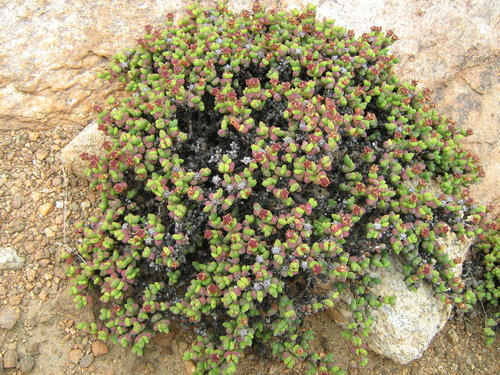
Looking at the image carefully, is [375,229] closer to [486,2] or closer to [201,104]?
[201,104]

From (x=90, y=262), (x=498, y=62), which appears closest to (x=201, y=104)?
(x=90, y=262)

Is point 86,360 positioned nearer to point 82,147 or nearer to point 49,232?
point 49,232

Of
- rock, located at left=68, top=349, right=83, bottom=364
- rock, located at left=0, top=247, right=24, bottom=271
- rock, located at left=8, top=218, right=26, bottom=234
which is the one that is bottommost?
rock, located at left=68, top=349, right=83, bottom=364

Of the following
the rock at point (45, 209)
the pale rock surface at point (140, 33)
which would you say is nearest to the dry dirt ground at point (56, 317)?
the rock at point (45, 209)

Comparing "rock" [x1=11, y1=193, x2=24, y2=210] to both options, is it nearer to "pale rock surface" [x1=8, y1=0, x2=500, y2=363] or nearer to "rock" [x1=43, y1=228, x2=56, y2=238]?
"rock" [x1=43, y1=228, x2=56, y2=238]

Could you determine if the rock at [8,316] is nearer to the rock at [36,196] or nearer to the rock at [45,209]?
the rock at [45,209]

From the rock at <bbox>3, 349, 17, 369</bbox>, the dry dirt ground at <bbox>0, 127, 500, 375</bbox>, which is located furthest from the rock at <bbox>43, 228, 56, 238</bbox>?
the rock at <bbox>3, 349, 17, 369</bbox>

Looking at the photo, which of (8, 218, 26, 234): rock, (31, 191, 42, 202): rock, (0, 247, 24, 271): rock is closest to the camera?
(0, 247, 24, 271): rock
